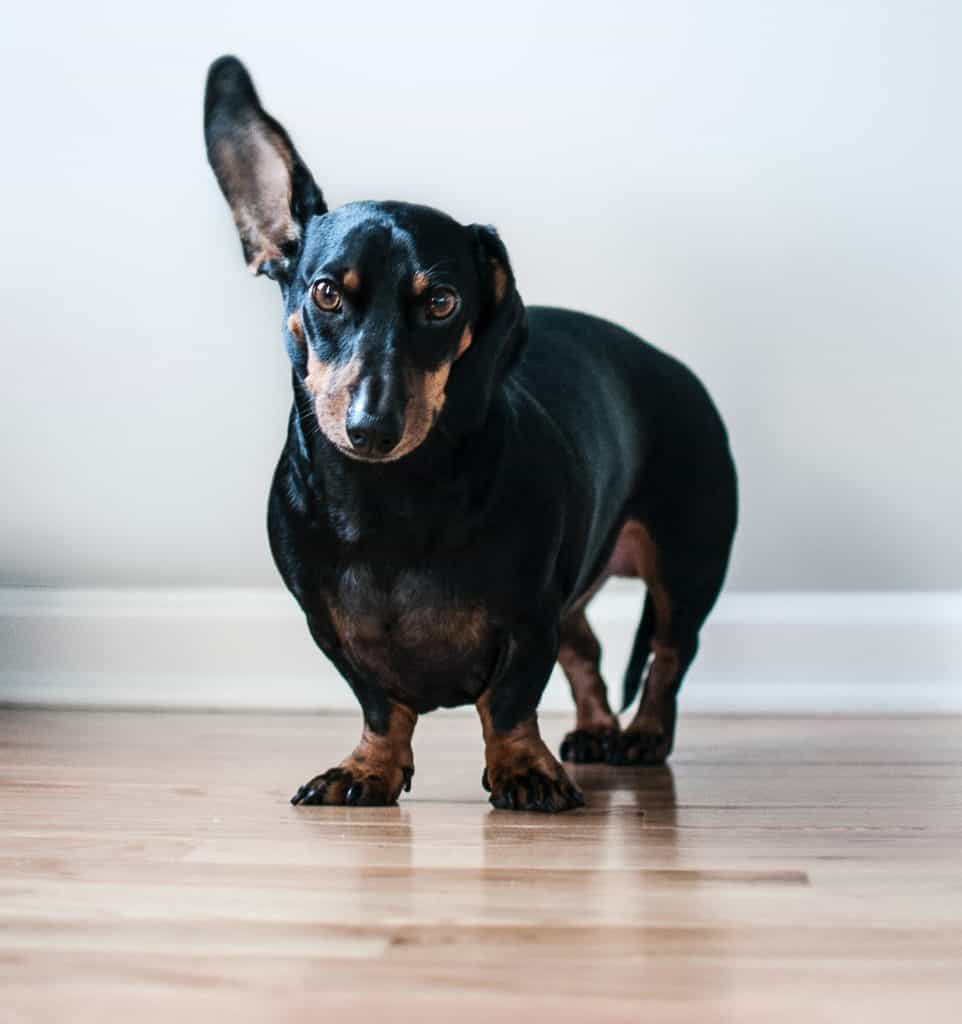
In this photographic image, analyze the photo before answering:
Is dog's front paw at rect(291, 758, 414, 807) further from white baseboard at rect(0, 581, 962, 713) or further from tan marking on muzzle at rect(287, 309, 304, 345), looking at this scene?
white baseboard at rect(0, 581, 962, 713)

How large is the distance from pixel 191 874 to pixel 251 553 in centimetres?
147

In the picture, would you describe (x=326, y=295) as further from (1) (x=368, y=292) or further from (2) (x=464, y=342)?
(2) (x=464, y=342)

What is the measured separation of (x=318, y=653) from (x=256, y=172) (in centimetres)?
119

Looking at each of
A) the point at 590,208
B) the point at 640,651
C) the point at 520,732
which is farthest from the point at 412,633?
the point at 590,208

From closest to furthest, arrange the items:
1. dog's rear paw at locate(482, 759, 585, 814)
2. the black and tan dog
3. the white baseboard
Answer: the black and tan dog → dog's rear paw at locate(482, 759, 585, 814) → the white baseboard

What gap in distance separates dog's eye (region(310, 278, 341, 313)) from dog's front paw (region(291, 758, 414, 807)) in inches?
20.7

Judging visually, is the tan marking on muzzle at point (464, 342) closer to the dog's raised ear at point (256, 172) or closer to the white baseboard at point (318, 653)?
the dog's raised ear at point (256, 172)

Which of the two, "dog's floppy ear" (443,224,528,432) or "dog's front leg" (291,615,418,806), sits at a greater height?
"dog's floppy ear" (443,224,528,432)

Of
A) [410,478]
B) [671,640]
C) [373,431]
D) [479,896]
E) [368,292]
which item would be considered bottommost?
[671,640]

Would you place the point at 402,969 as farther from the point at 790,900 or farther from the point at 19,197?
the point at 19,197

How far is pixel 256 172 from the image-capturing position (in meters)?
1.85

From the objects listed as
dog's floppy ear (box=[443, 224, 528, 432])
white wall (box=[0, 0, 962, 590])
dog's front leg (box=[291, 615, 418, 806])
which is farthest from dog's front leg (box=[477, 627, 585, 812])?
white wall (box=[0, 0, 962, 590])

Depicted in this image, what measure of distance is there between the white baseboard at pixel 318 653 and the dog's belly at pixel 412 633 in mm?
1017

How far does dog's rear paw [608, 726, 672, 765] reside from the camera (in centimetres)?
221
